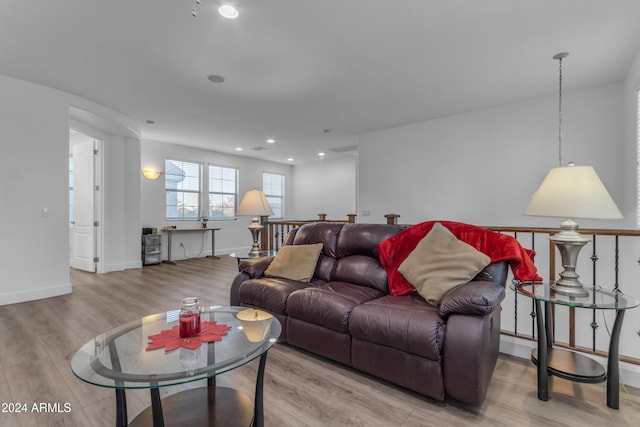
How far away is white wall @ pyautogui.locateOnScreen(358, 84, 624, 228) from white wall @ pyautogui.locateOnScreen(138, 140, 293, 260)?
11.9ft

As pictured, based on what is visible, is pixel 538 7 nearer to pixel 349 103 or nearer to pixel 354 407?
pixel 349 103

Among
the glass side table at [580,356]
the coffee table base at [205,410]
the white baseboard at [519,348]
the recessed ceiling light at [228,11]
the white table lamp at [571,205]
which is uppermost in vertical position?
the recessed ceiling light at [228,11]

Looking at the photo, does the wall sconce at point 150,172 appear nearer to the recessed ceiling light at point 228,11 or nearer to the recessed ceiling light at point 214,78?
the recessed ceiling light at point 214,78

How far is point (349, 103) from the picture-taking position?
438cm

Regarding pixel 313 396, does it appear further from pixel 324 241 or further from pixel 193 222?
pixel 193 222

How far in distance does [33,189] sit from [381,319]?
14.9ft

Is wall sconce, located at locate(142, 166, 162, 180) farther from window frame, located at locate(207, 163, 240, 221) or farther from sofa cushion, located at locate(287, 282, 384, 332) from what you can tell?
sofa cushion, located at locate(287, 282, 384, 332)

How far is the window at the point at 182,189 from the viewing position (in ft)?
22.5

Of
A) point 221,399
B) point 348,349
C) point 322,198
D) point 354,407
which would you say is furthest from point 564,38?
point 322,198

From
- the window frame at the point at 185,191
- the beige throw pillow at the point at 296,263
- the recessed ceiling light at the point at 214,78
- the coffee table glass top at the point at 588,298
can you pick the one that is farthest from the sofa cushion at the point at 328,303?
the window frame at the point at 185,191

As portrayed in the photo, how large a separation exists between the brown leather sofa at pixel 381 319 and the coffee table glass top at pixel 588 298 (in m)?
0.17

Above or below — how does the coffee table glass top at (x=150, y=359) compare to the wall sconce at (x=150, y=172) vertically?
below

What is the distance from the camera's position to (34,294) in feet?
12.4

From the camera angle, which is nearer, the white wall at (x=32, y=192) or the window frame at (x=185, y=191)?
the white wall at (x=32, y=192)
